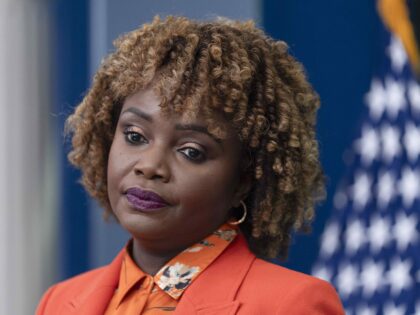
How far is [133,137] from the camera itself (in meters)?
2.66

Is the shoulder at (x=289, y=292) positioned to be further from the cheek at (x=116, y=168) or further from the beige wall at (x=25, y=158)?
the beige wall at (x=25, y=158)

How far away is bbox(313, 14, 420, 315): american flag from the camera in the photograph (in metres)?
3.62

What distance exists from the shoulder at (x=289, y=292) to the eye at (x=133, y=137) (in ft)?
1.43

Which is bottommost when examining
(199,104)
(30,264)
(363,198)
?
(30,264)

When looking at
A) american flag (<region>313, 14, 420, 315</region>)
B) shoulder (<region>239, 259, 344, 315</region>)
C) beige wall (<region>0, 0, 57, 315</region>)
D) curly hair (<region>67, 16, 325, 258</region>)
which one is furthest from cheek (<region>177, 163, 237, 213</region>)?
beige wall (<region>0, 0, 57, 315</region>)

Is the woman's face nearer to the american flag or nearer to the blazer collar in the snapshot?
the blazer collar

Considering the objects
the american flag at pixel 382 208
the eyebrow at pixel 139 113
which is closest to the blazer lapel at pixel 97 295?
the eyebrow at pixel 139 113

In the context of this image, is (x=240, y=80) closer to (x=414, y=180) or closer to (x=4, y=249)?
(x=414, y=180)

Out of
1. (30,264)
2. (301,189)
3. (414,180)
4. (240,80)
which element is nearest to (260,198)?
(301,189)

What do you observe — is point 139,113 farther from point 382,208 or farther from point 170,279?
point 382,208

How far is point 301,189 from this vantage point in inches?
111

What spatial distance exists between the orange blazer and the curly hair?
0.50 ft

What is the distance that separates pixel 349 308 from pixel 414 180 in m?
0.50

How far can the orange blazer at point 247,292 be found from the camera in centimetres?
252
